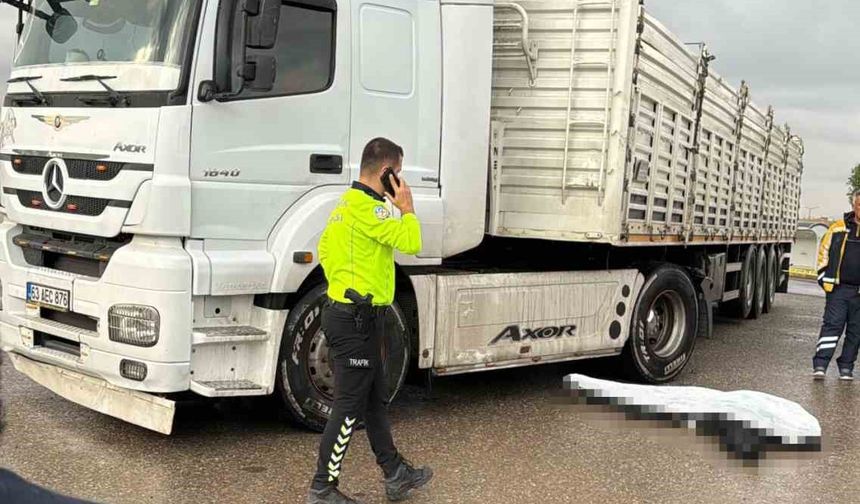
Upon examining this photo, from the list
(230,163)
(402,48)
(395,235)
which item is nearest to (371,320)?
(395,235)

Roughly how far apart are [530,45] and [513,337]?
221 centimetres

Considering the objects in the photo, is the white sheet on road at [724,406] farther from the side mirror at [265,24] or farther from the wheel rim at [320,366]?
the side mirror at [265,24]

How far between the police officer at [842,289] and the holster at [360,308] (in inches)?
228

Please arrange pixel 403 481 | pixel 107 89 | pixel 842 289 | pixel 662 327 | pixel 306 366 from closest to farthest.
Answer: pixel 403 481
pixel 107 89
pixel 306 366
pixel 662 327
pixel 842 289

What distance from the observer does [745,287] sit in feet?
41.0

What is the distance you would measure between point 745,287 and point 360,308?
9497 mm

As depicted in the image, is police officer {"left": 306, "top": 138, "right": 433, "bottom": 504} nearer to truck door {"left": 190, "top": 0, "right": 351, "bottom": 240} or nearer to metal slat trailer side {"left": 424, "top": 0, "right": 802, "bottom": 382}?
truck door {"left": 190, "top": 0, "right": 351, "bottom": 240}

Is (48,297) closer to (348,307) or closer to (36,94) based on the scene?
(36,94)

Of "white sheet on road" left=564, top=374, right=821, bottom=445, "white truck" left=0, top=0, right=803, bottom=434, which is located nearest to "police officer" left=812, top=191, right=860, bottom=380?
"white truck" left=0, top=0, right=803, bottom=434

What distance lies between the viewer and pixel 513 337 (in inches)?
262

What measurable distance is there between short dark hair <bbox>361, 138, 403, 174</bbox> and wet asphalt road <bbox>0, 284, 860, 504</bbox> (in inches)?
66.2

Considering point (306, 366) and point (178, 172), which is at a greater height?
point (178, 172)

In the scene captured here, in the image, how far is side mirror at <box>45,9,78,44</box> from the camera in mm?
5434

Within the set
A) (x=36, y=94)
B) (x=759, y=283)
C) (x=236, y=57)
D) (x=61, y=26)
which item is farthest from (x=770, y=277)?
(x=36, y=94)
